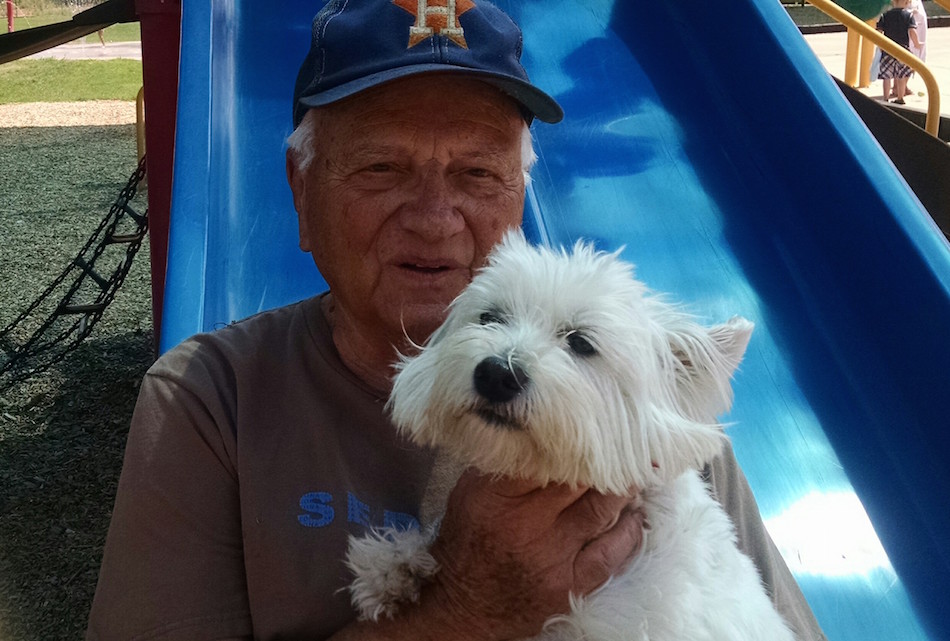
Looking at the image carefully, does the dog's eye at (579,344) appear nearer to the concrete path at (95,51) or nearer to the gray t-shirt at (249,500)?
the gray t-shirt at (249,500)

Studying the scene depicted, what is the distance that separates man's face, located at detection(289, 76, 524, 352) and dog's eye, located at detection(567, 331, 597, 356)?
55 cm

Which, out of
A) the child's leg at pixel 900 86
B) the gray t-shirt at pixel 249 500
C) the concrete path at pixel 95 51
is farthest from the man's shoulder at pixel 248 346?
the concrete path at pixel 95 51

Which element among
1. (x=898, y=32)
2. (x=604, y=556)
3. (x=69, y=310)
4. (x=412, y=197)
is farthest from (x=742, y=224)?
(x=898, y=32)

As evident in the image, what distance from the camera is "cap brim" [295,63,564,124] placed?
5.82 feet

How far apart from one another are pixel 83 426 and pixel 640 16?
3.69 metres

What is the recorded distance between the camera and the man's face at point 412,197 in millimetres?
1829

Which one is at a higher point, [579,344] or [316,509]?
[579,344]

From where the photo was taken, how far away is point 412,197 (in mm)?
1881

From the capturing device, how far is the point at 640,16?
13.2ft

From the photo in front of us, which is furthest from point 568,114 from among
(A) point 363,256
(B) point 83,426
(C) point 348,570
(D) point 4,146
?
(D) point 4,146

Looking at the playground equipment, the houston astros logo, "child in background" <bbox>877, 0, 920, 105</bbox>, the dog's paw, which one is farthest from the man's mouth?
"child in background" <bbox>877, 0, 920, 105</bbox>

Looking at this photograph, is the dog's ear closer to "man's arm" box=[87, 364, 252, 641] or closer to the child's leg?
"man's arm" box=[87, 364, 252, 641]

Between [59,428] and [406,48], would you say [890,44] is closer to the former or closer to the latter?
[406,48]

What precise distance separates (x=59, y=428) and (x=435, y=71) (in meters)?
4.07
